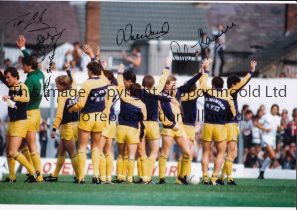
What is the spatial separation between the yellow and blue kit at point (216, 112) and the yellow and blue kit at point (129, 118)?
4.36 feet

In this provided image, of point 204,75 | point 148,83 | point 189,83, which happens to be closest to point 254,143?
point 189,83

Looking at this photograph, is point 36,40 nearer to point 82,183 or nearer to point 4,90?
point 4,90

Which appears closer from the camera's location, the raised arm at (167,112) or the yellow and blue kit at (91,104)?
the yellow and blue kit at (91,104)

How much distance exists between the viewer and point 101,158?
16578mm

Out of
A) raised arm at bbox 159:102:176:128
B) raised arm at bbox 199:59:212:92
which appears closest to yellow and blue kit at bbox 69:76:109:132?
raised arm at bbox 159:102:176:128

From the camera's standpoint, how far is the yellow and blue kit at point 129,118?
16.8 m

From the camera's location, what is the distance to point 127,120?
660 inches

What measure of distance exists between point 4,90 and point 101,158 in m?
2.10

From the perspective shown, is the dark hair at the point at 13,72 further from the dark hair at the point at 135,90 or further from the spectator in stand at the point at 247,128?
the spectator in stand at the point at 247,128

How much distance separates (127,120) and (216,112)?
5.79 feet

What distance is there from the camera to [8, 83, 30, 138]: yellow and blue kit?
16266mm
